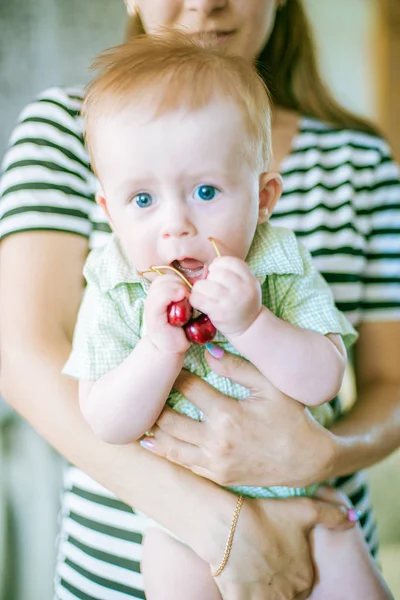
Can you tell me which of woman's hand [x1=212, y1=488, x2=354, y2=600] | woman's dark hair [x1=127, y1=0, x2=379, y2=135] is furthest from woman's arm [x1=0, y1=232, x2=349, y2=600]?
woman's dark hair [x1=127, y1=0, x2=379, y2=135]

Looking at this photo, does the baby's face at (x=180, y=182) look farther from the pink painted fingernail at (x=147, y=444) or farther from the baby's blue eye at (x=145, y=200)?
the pink painted fingernail at (x=147, y=444)

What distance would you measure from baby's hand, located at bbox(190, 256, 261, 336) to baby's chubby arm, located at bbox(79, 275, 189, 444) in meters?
0.02

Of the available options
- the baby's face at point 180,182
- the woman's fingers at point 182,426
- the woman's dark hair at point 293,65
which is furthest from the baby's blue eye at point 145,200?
the woman's dark hair at point 293,65

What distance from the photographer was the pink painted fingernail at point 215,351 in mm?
650

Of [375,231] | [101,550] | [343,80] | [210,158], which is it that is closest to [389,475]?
[375,231]

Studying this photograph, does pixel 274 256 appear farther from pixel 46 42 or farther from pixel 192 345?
pixel 46 42

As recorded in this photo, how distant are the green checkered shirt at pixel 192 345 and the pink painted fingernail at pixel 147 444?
52 millimetres

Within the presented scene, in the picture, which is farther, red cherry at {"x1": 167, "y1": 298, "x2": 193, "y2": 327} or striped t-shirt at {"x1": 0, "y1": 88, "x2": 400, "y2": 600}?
striped t-shirt at {"x1": 0, "y1": 88, "x2": 400, "y2": 600}

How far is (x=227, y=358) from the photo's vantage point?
65 cm

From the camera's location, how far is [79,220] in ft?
2.78

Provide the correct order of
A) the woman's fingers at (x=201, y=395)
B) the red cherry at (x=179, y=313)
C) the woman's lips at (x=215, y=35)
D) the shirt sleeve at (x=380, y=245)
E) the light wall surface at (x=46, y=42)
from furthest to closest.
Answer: the light wall surface at (x=46, y=42)
the shirt sleeve at (x=380, y=245)
the woman's lips at (x=215, y=35)
the woman's fingers at (x=201, y=395)
the red cherry at (x=179, y=313)

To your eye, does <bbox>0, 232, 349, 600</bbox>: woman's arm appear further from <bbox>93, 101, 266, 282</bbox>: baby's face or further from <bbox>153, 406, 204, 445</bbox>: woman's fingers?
<bbox>93, 101, 266, 282</bbox>: baby's face

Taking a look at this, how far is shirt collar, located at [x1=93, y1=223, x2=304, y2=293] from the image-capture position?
653mm

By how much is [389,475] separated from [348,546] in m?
0.82
